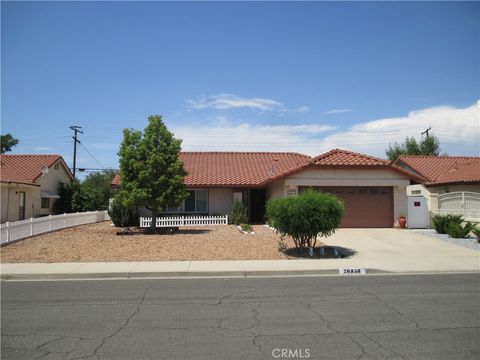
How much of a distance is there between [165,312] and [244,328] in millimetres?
1763

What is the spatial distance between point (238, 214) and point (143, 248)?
1110 centimetres

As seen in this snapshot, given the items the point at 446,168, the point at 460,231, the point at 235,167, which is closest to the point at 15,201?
the point at 235,167

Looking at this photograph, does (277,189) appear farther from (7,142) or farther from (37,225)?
(7,142)

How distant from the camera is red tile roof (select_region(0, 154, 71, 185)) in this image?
30792mm

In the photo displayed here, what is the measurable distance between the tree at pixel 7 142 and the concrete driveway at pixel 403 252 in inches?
2015

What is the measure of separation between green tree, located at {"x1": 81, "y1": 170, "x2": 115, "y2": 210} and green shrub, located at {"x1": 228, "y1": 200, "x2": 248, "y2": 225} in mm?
16128

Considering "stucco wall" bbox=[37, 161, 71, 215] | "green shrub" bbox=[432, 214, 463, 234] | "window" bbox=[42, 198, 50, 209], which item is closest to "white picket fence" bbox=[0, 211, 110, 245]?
"stucco wall" bbox=[37, 161, 71, 215]

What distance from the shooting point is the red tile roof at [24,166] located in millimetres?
30792

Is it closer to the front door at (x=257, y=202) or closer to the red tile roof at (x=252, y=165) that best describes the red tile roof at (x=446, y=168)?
the red tile roof at (x=252, y=165)

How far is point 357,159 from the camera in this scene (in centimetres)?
2506

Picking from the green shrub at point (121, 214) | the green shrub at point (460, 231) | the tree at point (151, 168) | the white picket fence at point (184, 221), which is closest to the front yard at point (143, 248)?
the tree at point (151, 168)

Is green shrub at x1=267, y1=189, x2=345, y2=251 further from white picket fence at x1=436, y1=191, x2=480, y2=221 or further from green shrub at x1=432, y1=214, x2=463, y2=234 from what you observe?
white picket fence at x1=436, y1=191, x2=480, y2=221

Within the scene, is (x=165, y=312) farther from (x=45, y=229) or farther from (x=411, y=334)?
(x=45, y=229)

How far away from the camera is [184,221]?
88.5 ft
